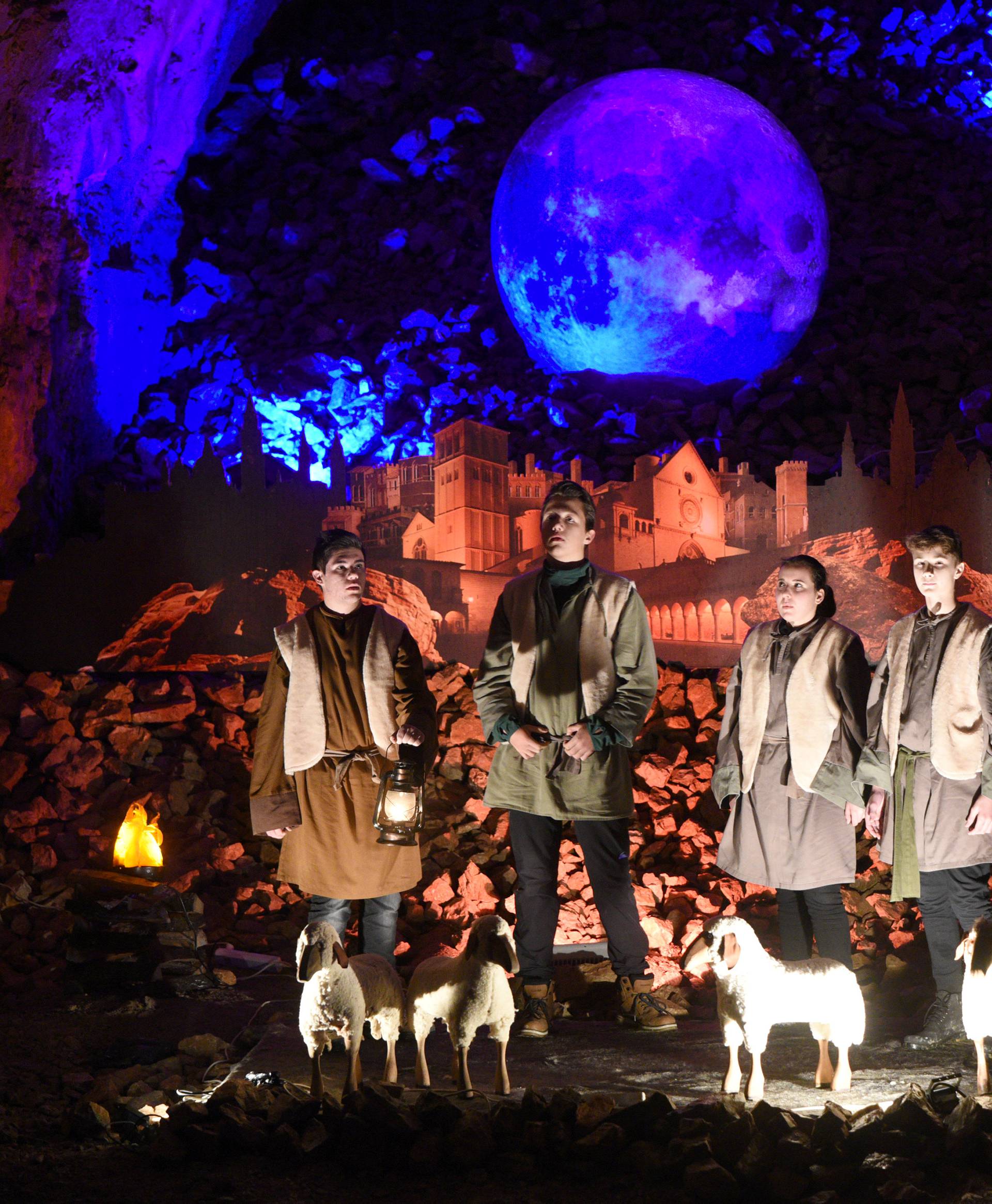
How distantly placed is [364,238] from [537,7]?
2.93 metres

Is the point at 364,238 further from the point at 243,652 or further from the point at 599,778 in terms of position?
the point at 599,778

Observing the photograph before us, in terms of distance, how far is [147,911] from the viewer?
4672mm

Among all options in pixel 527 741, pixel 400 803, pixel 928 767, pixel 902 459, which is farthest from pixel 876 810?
pixel 902 459

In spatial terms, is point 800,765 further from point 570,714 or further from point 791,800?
point 570,714

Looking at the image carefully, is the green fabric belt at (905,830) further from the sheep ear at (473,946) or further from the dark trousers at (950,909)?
the sheep ear at (473,946)

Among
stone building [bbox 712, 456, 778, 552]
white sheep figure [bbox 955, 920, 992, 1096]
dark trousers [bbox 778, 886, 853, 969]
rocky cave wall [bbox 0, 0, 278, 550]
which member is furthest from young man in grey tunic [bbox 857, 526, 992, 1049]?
rocky cave wall [bbox 0, 0, 278, 550]

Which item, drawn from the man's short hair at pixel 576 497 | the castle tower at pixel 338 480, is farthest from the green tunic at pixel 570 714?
the castle tower at pixel 338 480

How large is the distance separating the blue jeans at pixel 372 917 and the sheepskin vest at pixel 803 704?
1158 mm

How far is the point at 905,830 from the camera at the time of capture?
11.7 ft

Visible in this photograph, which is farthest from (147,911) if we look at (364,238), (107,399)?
(364,238)

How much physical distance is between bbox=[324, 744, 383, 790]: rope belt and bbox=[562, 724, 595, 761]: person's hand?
580 millimetres

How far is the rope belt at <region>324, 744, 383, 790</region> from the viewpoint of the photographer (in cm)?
352

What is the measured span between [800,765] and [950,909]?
680 mm

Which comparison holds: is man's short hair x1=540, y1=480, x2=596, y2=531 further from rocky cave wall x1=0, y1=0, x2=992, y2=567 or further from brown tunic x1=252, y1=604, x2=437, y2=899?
rocky cave wall x1=0, y1=0, x2=992, y2=567
